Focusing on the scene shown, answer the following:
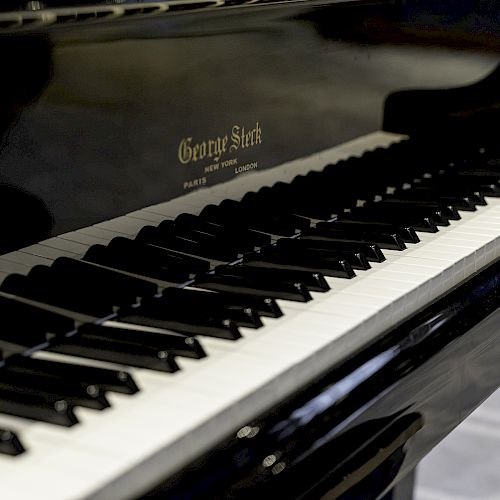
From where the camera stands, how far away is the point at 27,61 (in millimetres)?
984

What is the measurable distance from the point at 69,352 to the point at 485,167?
3.88ft

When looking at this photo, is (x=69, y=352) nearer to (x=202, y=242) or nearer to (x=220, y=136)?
(x=202, y=242)

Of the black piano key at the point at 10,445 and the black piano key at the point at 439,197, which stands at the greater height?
the black piano key at the point at 10,445

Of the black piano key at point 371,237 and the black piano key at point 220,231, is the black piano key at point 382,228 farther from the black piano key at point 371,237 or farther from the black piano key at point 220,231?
the black piano key at point 220,231

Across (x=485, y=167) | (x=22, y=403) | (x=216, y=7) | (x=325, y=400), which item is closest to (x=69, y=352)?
(x=22, y=403)

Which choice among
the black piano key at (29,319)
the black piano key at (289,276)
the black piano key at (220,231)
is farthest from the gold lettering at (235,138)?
the black piano key at (29,319)

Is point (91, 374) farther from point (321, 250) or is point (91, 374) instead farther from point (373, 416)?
point (321, 250)

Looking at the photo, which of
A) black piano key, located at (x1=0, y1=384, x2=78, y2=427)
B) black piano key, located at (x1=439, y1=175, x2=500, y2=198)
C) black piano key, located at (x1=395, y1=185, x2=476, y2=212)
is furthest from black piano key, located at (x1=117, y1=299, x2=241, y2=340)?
black piano key, located at (x1=439, y1=175, x2=500, y2=198)

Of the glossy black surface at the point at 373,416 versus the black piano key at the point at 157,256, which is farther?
the black piano key at the point at 157,256

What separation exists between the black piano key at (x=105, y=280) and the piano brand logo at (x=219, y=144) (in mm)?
227

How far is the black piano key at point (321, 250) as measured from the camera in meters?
1.22

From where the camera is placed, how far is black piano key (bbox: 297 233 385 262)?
1260mm

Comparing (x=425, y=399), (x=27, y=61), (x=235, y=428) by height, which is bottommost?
(x=425, y=399)

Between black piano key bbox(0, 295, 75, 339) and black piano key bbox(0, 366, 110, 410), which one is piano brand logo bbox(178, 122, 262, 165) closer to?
black piano key bbox(0, 295, 75, 339)
